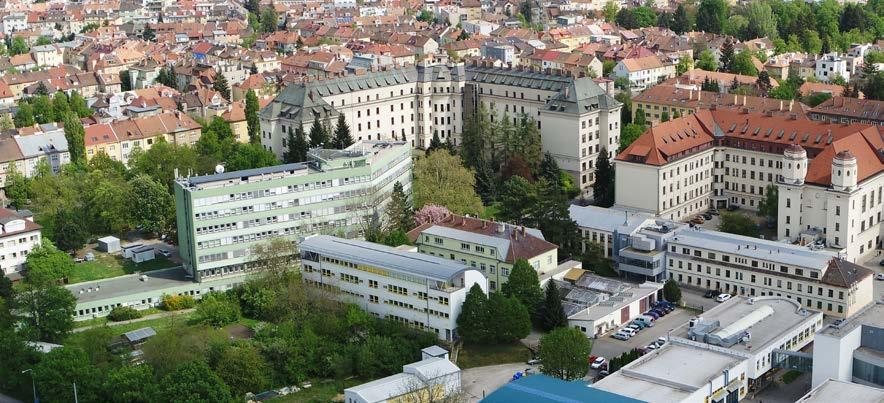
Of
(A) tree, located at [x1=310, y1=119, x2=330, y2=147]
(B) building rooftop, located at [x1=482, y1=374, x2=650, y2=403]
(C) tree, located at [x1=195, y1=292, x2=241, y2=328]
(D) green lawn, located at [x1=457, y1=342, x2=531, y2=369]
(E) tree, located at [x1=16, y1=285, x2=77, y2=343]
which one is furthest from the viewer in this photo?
(A) tree, located at [x1=310, y1=119, x2=330, y2=147]

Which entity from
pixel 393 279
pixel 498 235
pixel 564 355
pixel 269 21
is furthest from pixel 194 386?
pixel 269 21

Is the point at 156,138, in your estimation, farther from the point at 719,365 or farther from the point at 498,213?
the point at 719,365

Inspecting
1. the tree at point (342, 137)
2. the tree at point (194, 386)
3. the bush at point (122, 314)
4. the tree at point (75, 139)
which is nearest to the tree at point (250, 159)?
the tree at point (342, 137)

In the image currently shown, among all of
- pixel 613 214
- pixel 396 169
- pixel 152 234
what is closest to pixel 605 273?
pixel 613 214

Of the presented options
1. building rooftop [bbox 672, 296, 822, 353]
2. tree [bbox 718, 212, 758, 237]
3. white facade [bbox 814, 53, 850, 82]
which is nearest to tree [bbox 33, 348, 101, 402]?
building rooftop [bbox 672, 296, 822, 353]

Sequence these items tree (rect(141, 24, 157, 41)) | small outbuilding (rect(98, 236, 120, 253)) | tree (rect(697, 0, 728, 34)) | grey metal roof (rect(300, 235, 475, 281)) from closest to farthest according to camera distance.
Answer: grey metal roof (rect(300, 235, 475, 281))
small outbuilding (rect(98, 236, 120, 253))
tree (rect(697, 0, 728, 34))
tree (rect(141, 24, 157, 41))

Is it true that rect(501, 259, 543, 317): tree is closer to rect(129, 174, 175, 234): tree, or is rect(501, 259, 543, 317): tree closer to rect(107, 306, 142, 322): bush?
rect(107, 306, 142, 322): bush
